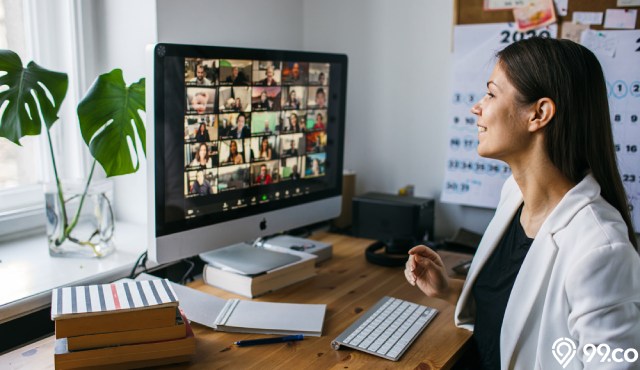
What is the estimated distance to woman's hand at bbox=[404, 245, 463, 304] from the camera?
142 centimetres

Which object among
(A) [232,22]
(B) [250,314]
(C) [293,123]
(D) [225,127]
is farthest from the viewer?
(A) [232,22]

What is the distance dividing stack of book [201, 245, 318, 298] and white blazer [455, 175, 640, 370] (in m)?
0.57

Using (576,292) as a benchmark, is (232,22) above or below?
above

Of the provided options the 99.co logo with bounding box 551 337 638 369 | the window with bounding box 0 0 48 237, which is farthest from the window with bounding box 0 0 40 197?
the 99.co logo with bounding box 551 337 638 369

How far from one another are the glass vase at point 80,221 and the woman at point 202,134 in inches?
15.4

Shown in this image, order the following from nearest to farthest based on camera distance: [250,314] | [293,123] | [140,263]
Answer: [250,314] → [140,263] → [293,123]

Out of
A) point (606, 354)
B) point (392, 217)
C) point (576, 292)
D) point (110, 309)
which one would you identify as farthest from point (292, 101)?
point (606, 354)

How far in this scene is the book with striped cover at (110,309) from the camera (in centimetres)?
106

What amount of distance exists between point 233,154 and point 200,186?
126 mm

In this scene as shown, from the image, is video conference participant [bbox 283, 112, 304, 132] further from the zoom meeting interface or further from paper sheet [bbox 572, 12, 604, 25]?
paper sheet [bbox 572, 12, 604, 25]

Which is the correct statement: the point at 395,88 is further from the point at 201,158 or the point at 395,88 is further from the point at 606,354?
the point at 606,354

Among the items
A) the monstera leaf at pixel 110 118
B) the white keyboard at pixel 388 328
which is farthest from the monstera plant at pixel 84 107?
the white keyboard at pixel 388 328

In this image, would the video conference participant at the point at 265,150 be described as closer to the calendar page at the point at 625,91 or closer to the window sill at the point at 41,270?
the window sill at the point at 41,270

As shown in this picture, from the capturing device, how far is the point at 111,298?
3.73 ft
